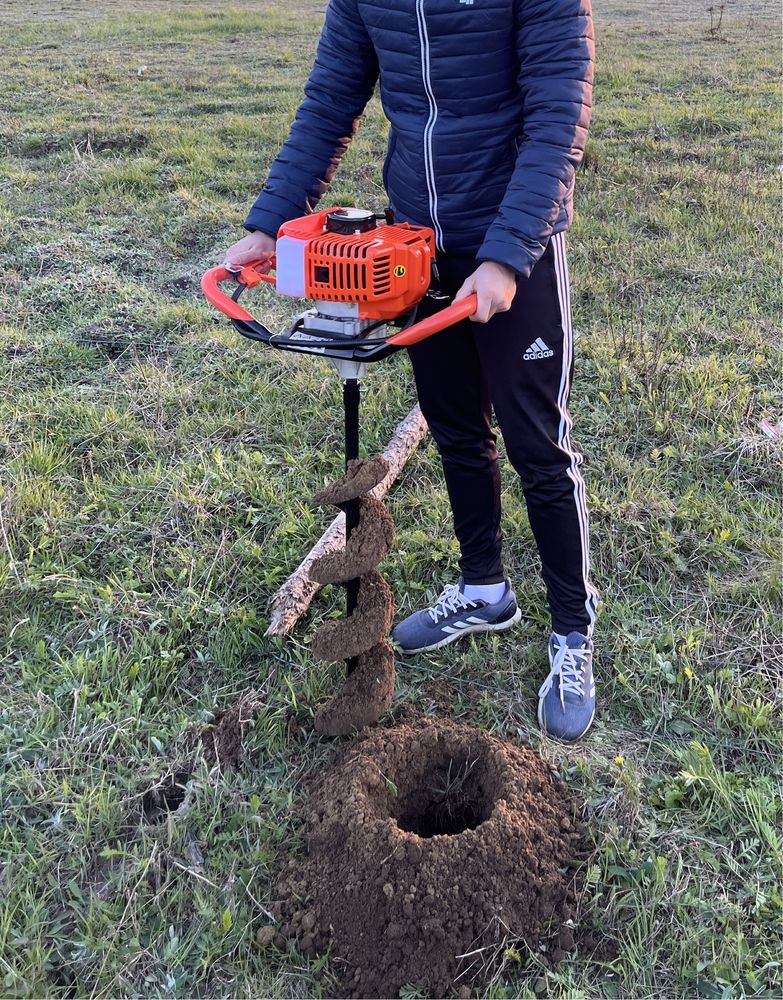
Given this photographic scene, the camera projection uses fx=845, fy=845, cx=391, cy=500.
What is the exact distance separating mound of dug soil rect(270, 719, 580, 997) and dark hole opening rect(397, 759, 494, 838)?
0.03 metres

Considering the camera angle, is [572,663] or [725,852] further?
[572,663]

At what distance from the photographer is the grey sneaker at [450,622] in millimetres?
2553

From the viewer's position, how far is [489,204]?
1.93 metres

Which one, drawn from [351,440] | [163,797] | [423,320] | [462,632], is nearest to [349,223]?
[423,320]

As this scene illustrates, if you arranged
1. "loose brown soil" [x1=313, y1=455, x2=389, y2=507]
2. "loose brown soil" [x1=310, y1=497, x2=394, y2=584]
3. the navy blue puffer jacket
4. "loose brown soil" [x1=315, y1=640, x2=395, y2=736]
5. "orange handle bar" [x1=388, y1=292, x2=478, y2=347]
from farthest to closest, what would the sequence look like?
"loose brown soil" [x1=315, y1=640, x2=395, y2=736] < "loose brown soil" [x1=310, y1=497, x2=394, y2=584] < "loose brown soil" [x1=313, y1=455, x2=389, y2=507] < the navy blue puffer jacket < "orange handle bar" [x1=388, y1=292, x2=478, y2=347]

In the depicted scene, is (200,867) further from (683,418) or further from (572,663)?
(683,418)

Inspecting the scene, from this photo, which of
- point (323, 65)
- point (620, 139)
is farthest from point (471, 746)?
point (620, 139)

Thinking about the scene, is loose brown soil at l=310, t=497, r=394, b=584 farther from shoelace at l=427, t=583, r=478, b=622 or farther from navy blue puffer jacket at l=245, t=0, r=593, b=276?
navy blue puffer jacket at l=245, t=0, r=593, b=276

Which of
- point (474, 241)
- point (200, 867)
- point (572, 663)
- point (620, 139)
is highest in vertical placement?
point (474, 241)

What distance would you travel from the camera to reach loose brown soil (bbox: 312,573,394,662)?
2.11 meters

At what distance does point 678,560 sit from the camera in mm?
2799

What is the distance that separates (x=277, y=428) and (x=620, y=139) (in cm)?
475

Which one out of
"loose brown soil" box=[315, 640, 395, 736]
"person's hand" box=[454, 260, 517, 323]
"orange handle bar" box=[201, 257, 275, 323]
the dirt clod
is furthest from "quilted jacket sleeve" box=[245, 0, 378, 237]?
the dirt clod

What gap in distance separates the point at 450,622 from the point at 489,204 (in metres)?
1.22
